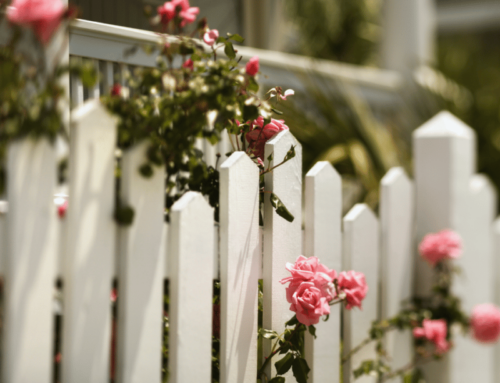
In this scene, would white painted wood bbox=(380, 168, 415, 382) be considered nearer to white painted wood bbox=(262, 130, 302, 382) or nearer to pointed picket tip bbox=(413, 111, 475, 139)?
pointed picket tip bbox=(413, 111, 475, 139)

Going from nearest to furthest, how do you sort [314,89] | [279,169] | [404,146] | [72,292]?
[72,292] → [279,169] → [314,89] → [404,146]

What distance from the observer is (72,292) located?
891mm

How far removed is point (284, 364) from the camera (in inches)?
48.3

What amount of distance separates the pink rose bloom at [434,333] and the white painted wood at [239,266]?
870 millimetres

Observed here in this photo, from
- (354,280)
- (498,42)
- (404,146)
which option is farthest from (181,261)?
(498,42)

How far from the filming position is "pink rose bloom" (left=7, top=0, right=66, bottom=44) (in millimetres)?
794

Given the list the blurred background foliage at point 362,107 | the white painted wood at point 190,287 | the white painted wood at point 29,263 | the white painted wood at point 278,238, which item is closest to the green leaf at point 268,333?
the white painted wood at point 278,238

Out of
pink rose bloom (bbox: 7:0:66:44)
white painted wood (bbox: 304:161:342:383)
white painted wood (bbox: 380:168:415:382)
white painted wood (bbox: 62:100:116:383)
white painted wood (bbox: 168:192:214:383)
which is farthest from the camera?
white painted wood (bbox: 380:168:415:382)

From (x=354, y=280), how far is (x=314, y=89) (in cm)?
157

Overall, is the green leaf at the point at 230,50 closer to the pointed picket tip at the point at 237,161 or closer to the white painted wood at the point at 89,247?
the pointed picket tip at the point at 237,161

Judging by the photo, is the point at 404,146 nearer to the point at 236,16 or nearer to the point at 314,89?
the point at 314,89

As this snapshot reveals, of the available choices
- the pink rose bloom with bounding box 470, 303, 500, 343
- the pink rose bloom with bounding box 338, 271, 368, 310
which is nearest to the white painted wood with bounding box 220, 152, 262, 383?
the pink rose bloom with bounding box 338, 271, 368, 310

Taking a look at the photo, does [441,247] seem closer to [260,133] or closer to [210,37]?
[260,133]

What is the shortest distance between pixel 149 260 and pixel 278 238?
0.40 metres
